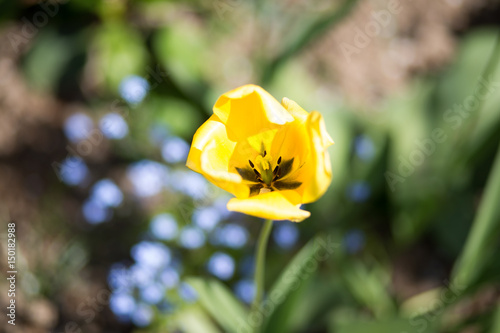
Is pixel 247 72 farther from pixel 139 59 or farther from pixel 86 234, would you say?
pixel 86 234

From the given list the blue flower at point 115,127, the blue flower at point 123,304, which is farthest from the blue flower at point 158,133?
the blue flower at point 123,304

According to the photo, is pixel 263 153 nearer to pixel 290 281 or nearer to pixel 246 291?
pixel 290 281

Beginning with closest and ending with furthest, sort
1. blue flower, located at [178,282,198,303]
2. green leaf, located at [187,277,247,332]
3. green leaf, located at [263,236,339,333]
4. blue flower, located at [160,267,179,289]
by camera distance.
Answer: green leaf, located at [263,236,339,333] → green leaf, located at [187,277,247,332] → blue flower, located at [178,282,198,303] → blue flower, located at [160,267,179,289]

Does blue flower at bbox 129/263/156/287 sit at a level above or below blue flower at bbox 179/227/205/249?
below

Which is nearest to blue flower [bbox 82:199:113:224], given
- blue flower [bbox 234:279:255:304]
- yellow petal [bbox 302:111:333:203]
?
blue flower [bbox 234:279:255:304]

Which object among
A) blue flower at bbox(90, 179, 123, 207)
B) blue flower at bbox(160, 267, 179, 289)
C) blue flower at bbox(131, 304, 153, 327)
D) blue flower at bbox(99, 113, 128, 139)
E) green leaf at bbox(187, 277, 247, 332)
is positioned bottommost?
green leaf at bbox(187, 277, 247, 332)

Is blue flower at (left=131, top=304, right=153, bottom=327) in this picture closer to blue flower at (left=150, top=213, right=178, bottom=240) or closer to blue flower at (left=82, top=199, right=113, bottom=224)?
blue flower at (left=150, top=213, right=178, bottom=240)

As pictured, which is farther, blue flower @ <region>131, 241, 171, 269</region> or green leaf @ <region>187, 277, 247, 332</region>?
blue flower @ <region>131, 241, 171, 269</region>
